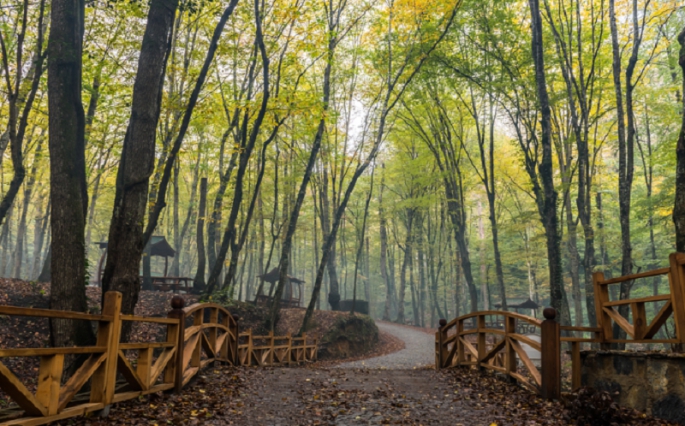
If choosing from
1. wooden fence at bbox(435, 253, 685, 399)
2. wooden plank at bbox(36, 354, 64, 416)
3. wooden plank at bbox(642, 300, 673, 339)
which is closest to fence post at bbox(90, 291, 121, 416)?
wooden plank at bbox(36, 354, 64, 416)

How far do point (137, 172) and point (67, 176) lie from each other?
0.93 meters

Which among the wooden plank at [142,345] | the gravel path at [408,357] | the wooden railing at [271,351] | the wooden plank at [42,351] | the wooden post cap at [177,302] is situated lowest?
the gravel path at [408,357]

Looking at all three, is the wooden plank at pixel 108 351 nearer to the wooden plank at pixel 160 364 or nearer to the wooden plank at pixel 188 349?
the wooden plank at pixel 160 364

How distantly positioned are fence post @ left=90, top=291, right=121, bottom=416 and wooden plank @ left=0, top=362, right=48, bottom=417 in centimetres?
70

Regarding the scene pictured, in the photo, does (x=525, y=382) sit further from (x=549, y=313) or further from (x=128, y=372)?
(x=128, y=372)

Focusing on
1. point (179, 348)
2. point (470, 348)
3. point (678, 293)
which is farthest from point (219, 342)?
point (678, 293)

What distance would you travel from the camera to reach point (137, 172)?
6340 mm

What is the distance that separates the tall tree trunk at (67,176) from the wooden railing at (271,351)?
16.8 ft

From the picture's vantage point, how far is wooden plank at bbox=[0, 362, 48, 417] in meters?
2.95

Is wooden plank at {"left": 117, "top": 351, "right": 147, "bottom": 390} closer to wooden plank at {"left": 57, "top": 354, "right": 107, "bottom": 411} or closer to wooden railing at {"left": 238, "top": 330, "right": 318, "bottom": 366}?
wooden plank at {"left": 57, "top": 354, "right": 107, "bottom": 411}

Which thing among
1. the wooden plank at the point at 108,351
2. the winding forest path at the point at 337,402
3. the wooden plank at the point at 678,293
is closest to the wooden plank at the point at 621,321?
the wooden plank at the point at 678,293

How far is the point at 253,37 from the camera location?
15430 mm

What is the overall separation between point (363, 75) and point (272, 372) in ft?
55.4

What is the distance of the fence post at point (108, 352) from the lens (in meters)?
4.04
